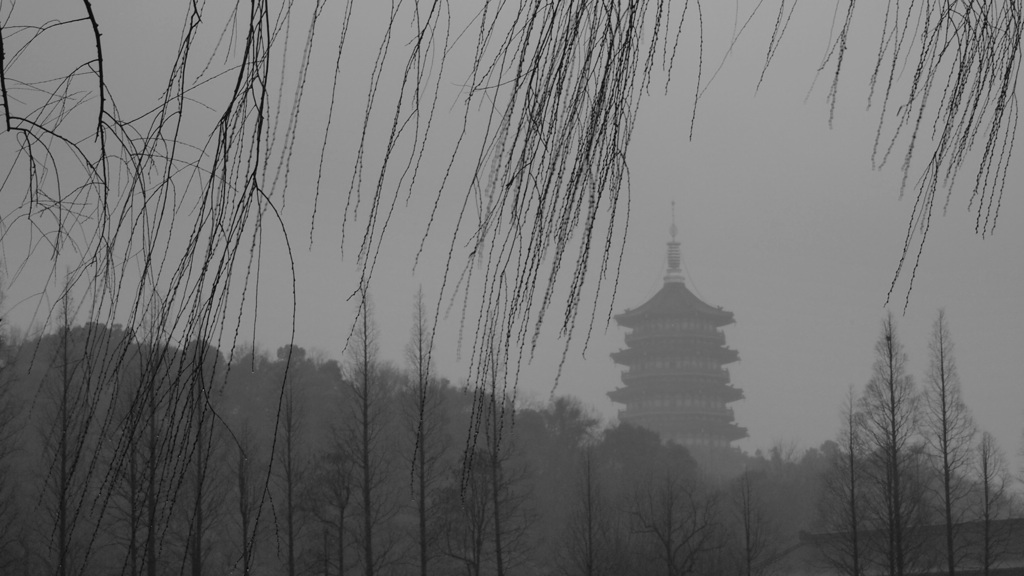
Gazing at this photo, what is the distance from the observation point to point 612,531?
22734 mm

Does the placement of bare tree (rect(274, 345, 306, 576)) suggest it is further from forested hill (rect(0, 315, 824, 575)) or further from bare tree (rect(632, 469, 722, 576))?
bare tree (rect(632, 469, 722, 576))

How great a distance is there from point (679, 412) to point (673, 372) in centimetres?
240

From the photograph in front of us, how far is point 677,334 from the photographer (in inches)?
2279

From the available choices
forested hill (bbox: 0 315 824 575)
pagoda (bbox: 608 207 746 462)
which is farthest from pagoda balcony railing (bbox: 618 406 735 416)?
forested hill (bbox: 0 315 824 575)

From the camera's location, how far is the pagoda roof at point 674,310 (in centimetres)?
5831

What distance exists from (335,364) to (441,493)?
19.3 metres

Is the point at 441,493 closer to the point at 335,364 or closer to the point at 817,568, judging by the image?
the point at 817,568

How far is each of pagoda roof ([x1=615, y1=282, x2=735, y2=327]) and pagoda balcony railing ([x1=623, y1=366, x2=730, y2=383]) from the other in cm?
261

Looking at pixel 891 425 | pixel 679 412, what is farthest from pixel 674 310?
pixel 891 425

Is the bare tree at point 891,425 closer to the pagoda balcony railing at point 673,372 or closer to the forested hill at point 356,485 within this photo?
the forested hill at point 356,485

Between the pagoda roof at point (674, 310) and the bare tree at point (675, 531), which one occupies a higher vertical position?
the pagoda roof at point (674, 310)

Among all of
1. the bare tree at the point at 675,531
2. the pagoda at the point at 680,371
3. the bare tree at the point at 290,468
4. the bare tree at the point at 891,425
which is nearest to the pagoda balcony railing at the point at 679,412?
the pagoda at the point at 680,371

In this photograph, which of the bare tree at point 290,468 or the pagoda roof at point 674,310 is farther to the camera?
the pagoda roof at point 674,310

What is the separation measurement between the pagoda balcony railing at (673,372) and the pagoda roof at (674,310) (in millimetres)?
2609
